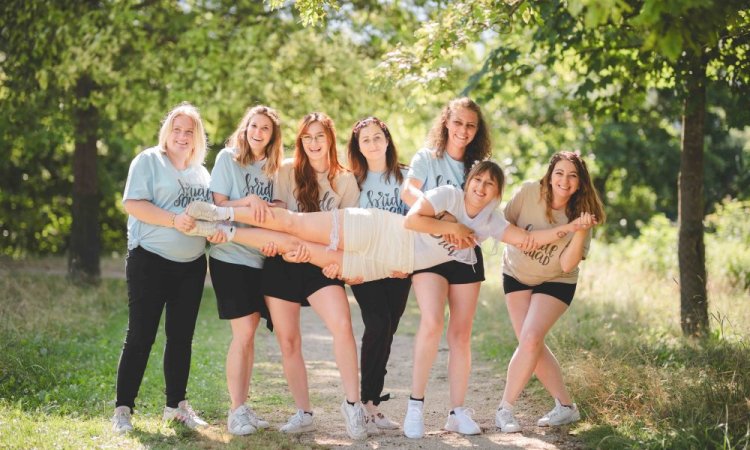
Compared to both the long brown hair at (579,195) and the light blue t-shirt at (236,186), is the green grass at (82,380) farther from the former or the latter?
the long brown hair at (579,195)

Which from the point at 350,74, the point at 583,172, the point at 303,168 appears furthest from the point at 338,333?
the point at 350,74

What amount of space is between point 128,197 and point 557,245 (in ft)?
9.23

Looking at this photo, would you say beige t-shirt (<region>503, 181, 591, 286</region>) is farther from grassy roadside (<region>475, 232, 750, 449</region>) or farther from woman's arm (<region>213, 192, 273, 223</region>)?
woman's arm (<region>213, 192, 273, 223</region>)

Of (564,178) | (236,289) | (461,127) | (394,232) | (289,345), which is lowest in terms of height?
(289,345)

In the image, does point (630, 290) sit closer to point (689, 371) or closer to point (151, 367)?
point (689, 371)

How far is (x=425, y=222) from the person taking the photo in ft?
16.2

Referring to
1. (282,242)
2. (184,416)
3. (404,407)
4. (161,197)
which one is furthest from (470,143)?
(184,416)

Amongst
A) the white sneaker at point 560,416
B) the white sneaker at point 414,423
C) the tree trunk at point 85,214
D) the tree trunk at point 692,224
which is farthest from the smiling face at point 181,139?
the tree trunk at point 85,214

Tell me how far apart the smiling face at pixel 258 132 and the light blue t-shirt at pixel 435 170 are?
97 cm

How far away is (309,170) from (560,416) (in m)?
2.39

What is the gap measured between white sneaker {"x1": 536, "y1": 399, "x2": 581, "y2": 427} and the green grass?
172 cm

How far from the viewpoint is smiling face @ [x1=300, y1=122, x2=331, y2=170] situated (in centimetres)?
521

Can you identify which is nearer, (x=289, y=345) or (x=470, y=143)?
(x=289, y=345)

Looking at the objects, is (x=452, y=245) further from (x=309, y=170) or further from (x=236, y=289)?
(x=236, y=289)
